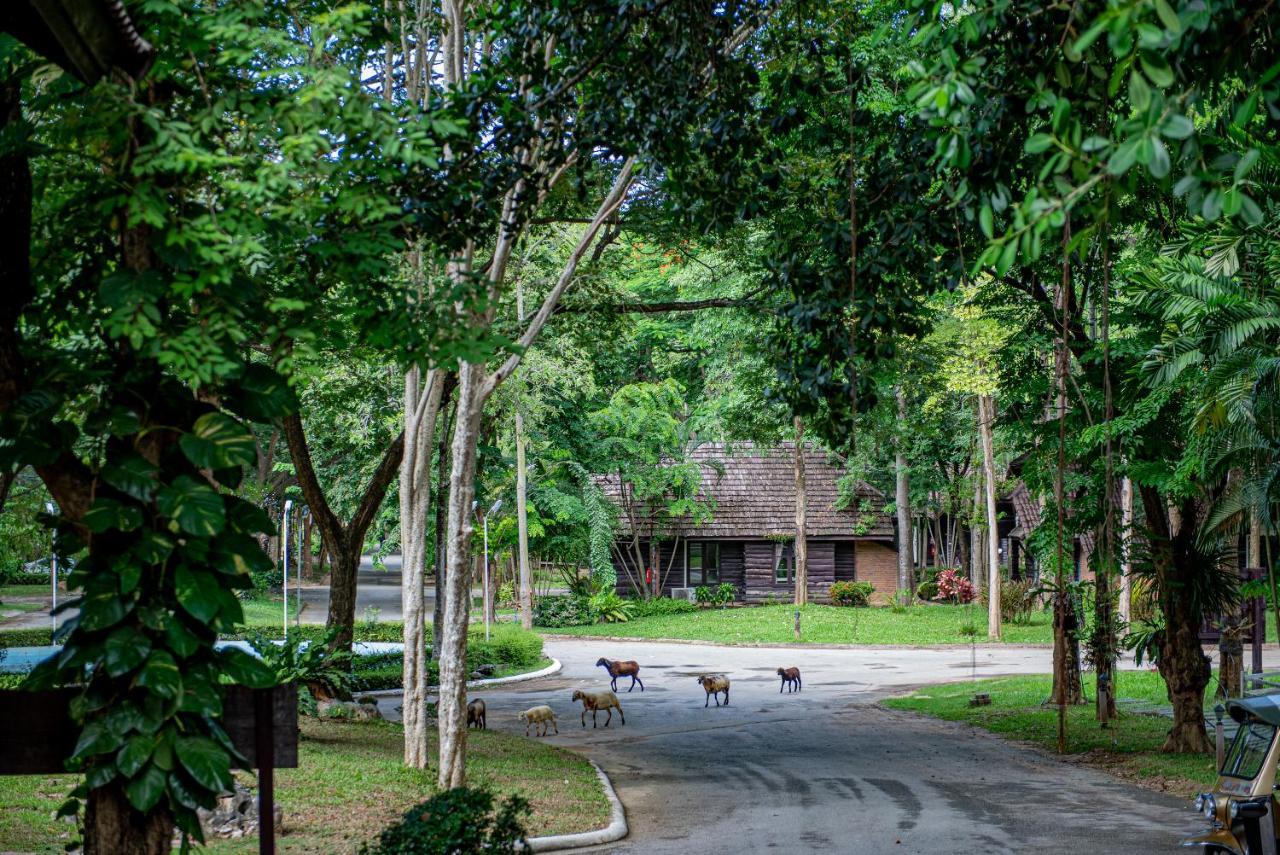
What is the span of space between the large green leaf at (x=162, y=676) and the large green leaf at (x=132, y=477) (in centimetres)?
74

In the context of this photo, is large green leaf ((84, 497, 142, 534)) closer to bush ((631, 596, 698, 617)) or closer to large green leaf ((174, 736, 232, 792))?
large green leaf ((174, 736, 232, 792))

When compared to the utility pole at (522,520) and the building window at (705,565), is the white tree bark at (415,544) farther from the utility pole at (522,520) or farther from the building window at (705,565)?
the building window at (705,565)

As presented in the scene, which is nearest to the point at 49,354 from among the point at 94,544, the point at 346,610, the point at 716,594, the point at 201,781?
the point at 94,544

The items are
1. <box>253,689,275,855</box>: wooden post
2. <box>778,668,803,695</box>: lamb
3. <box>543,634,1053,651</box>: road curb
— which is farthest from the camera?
<box>543,634,1053,651</box>: road curb

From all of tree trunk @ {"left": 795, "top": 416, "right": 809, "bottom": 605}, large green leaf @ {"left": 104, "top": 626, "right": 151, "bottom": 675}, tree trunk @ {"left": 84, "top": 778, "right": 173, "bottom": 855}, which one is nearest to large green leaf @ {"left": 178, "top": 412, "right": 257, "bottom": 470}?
large green leaf @ {"left": 104, "top": 626, "right": 151, "bottom": 675}

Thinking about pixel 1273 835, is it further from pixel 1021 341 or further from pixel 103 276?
pixel 1021 341

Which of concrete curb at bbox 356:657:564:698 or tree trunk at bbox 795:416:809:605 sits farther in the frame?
tree trunk at bbox 795:416:809:605

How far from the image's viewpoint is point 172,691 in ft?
18.9

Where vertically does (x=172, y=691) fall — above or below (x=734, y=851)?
above

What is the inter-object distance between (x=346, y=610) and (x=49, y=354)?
13.4 m

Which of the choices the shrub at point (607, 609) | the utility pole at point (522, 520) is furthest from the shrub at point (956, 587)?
the utility pole at point (522, 520)

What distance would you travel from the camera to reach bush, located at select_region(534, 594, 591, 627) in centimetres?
4294

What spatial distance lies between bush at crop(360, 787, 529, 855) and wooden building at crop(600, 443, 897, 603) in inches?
1535

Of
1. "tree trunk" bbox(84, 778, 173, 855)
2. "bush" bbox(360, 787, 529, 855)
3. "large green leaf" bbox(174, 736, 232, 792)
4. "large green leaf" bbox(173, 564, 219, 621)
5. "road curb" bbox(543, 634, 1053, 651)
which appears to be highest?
"large green leaf" bbox(173, 564, 219, 621)
